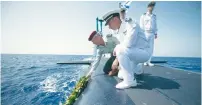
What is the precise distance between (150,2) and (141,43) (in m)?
3.49

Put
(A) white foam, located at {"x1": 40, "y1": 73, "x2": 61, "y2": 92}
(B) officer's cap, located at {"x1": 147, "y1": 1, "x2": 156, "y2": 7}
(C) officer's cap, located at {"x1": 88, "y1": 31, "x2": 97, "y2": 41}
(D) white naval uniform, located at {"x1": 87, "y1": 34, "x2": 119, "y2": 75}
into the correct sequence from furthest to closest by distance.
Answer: (A) white foam, located at {"x1": 40, "y1": 73, "x2": 61, "y2": 92} < (B) officer's cap, located at {"x1": 147, "y1": 1, "x2": 156, "y2": 7} < (D) white naval uniform, located at {"x1": 87, "y1": 34, "x2": 119, "y2": 75} < (C) officer's cap, located at {"x1": 88, "y1": 31, "x2": 97, "y2": 41}

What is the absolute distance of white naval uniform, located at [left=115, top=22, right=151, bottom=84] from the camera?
3.13 m

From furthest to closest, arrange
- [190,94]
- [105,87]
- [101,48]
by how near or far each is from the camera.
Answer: [101,48] → [105,87] → [190,94]

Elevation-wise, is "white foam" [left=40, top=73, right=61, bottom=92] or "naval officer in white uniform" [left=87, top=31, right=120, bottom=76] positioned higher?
"naval officer in white uniform" [left=87, top=31, right=120, bottom=76]

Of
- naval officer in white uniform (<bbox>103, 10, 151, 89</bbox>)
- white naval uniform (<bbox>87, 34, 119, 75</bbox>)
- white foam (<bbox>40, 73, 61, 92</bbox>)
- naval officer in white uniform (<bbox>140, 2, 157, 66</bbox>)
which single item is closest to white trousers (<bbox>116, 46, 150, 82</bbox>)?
naval officer in white uniform (<bbox>103, 10, 151, 89</bbox>)

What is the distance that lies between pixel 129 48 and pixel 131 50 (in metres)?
0.06

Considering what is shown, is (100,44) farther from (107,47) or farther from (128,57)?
(128,57)

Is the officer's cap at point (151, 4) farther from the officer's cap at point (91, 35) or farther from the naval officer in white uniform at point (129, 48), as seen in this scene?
the officer's cap at point (91, 35)

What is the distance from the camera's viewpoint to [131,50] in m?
3.25

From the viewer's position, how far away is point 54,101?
24.6 ft

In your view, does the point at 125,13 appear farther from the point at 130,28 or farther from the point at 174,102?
the point at 174,102

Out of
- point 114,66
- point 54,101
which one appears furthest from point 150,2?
point 54,101

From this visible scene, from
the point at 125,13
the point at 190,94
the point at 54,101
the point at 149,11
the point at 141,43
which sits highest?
the point at 149,11

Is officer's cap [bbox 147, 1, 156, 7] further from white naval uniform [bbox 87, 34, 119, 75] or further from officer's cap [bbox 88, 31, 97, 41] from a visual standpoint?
officer's cap [bbox 88, 31, 97, 41]
